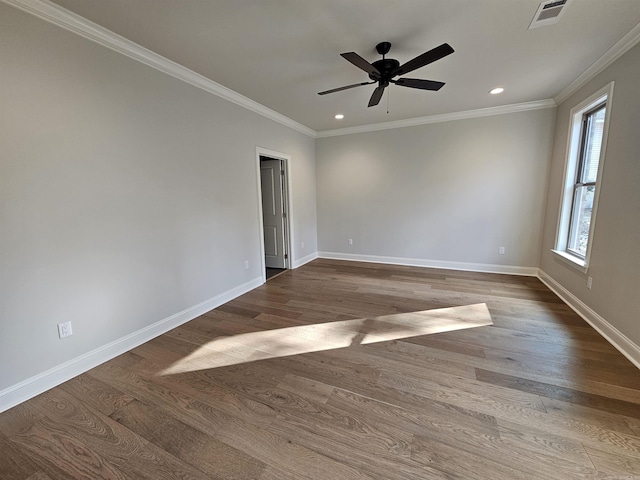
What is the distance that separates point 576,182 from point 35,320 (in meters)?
5.67

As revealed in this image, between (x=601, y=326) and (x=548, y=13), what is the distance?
2757 mm

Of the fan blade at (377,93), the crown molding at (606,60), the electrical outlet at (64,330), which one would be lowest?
the electrical outlet at (64,330)

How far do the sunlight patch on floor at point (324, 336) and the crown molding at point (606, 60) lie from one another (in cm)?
272

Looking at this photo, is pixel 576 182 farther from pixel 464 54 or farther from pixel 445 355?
pixel 445 355

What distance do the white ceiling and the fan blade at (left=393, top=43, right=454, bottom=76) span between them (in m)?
0.26

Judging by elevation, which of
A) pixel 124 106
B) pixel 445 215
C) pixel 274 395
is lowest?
pixel 274 395

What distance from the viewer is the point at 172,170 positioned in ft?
8.93

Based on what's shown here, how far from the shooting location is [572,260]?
315cm

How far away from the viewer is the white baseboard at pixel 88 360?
178cm

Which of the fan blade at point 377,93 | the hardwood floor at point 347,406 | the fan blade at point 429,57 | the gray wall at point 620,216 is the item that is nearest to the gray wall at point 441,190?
the gray wall at point 620,216

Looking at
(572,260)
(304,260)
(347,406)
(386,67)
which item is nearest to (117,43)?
(386,67)

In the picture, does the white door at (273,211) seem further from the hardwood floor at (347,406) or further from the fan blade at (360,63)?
the fan blade at (360,63)

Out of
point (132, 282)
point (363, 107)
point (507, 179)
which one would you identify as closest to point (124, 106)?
point (132, 282)

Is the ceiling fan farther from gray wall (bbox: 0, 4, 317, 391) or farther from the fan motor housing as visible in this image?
gray wall (bbox: 0, 4, 317, 391)
